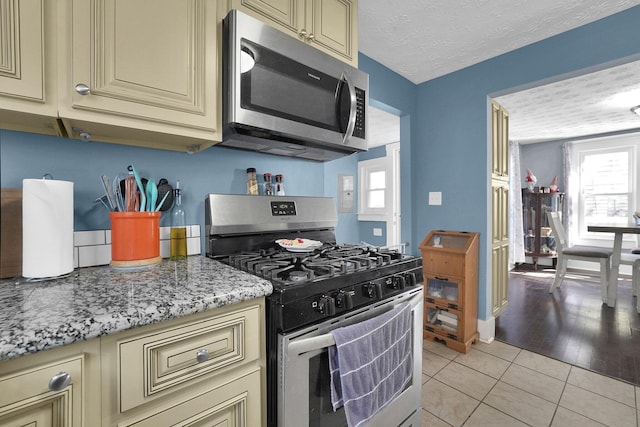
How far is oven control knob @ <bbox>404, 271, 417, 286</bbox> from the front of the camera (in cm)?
126

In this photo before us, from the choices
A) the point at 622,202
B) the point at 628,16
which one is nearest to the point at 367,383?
the point at 628,16

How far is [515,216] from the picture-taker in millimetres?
5266

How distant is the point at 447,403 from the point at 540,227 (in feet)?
16.3

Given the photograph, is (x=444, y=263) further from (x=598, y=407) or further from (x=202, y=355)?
(x=202, y=355)

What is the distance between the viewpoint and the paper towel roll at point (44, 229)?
867 mm

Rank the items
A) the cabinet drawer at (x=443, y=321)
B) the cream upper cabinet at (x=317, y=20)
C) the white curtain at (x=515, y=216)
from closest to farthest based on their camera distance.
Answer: the cream upper cabinet at (x=317, y=20), the cabinet drawer at (x=443, y=321), the white curtain at (x=515, y=216)

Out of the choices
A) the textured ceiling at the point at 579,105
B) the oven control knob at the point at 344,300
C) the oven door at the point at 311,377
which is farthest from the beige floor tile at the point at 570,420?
the textured ceiling at the point at 579,105

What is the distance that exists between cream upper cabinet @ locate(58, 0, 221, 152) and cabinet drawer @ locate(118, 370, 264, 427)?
0.85m

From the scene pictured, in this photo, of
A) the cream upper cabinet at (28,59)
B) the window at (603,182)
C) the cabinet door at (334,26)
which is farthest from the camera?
the window at (603,182)

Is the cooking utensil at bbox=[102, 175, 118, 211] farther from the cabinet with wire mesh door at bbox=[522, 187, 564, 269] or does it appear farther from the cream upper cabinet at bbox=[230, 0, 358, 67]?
the cabinet with wire mesh door at bbox=[522, 187, 564, 269]

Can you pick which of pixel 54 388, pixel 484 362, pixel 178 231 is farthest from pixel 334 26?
pixel 484 362

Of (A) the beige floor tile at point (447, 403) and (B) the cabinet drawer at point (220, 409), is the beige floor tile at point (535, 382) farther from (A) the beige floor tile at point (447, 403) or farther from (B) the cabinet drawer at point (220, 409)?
(B) the cabinet drawer at point (220, 409)

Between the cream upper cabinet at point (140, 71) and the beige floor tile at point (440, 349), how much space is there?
2.27 metres

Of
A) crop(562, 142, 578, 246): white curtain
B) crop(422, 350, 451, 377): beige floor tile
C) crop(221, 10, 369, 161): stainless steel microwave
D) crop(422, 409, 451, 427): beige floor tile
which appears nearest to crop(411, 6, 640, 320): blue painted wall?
crop(422, 350, 451, 377): beige floor tile
